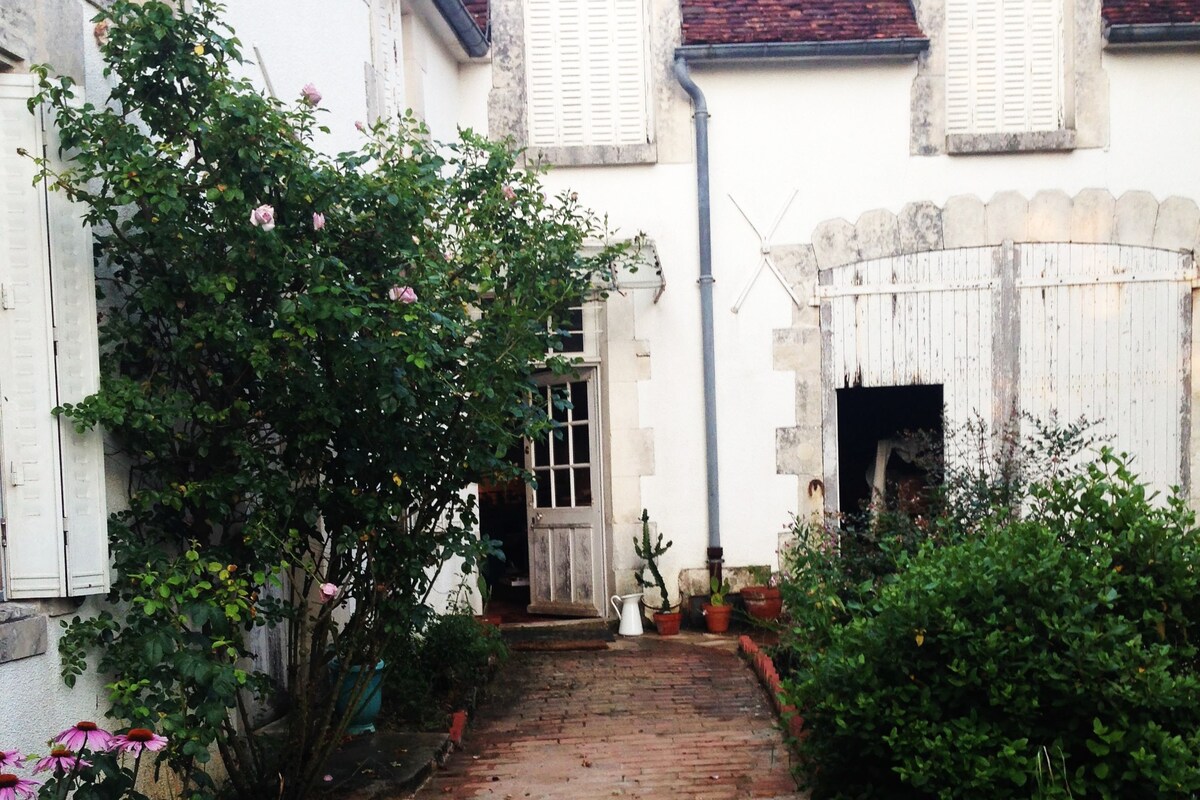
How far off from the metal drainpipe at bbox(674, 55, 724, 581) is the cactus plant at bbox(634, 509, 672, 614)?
408 mm

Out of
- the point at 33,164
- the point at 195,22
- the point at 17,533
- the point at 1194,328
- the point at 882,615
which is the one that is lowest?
the point at 882,615

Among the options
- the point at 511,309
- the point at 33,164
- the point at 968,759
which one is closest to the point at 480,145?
the point at 511,309

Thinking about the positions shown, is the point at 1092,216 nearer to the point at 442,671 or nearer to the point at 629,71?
the point at 629,71

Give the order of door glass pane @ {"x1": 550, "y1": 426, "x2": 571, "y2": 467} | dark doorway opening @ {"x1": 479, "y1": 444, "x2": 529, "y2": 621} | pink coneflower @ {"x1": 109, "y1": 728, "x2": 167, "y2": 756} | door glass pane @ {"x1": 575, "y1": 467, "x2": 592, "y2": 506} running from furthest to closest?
dark doorway opening @ {"x1": 479, "y1": 444, "x2": 529, "y2": 621}, door glass pane @ {"x1": 550, "y1": 426, "x2": 571, "y2": 467}, door glass pane @ {"x1": 575, "y1": 467, "x2": 592, "y2": 506}, pink coneflower @ {"x1": 109, "y1": 728, "x2": 167, "y2": 756}

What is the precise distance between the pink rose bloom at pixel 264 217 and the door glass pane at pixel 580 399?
229 inches

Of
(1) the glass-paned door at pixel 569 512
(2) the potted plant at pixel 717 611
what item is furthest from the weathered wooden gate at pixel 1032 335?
(1) the glass-paned door at pixel 569 512

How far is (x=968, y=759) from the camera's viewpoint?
12.5 feet

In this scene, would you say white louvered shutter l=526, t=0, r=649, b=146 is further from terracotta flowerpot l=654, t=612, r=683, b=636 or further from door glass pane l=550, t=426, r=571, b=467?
terracotta flowerpot l=654, t=612, r=683, b=636

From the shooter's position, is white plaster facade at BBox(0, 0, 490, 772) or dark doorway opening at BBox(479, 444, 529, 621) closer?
white plaster facade at BBox(0, 0, 490, 772)

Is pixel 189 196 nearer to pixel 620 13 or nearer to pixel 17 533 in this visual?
pixel 17 533

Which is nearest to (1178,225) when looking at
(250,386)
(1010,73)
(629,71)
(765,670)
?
(1010,73)

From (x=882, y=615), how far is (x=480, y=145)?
3558 mm

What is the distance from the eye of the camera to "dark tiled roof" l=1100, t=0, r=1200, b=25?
8.91m

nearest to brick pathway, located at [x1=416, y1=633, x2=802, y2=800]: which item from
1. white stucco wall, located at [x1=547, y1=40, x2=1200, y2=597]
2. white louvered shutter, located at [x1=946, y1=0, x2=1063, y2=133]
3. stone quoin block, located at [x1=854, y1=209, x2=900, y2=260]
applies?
white stucco wall, located at [x1=547, y1=40, x2=1200, y2=597]
